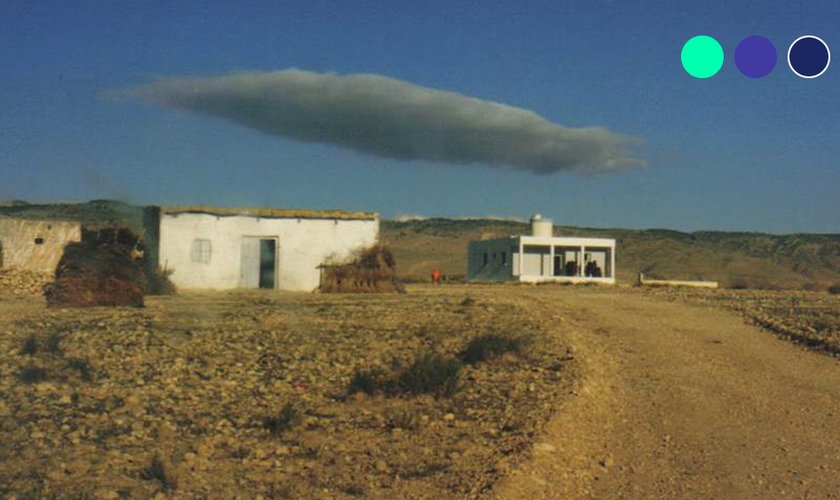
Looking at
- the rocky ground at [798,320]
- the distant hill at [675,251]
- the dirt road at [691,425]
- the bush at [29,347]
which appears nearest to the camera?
the dirt road at [691,425]

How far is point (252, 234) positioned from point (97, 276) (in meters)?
10.9

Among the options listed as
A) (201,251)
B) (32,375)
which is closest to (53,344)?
(32,375)

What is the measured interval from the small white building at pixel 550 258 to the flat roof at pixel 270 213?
53.3 feet

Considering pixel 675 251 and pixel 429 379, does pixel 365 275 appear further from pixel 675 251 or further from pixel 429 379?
pixel 675 251

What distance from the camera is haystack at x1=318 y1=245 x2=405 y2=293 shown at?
1178 inches

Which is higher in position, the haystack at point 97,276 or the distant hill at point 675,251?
the distant hill at point 675,251

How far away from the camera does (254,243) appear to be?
101 ft

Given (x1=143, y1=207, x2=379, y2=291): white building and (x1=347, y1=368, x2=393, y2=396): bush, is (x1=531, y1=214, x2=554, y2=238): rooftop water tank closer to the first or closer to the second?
(x1=143, y1=207, x2=379, y2=291): white building

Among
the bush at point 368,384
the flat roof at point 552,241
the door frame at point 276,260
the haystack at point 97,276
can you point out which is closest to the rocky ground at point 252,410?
the bush at point 368,384

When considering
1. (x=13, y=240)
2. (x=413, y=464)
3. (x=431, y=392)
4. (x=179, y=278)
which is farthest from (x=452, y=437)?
(x=13, y=240)

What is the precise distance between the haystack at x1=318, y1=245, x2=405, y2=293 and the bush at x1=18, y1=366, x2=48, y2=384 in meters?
19.0

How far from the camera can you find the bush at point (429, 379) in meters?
10.6

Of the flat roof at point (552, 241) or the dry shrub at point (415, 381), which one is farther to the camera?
the flat roof at point (552, 241)

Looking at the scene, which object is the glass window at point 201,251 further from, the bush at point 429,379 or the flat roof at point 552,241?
the flat roof at point 552,241
